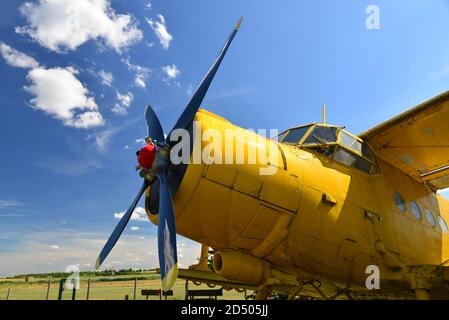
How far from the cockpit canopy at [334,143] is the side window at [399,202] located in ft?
2.66

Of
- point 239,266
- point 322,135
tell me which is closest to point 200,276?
point 239,266

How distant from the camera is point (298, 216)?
6125 mm

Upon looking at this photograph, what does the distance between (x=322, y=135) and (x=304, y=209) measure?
242 centimetres

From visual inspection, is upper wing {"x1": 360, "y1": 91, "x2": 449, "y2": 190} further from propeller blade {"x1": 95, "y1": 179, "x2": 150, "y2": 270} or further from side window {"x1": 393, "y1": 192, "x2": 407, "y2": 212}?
propeller blade {"x1": 95, "y1": 179, "x2": 150, "y2": 270}

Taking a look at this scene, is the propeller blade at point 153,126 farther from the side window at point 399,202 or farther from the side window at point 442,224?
the side window at point 442,224

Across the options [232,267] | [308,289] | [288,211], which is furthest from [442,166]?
[232,267]

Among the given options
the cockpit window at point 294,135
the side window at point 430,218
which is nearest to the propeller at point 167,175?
the cockpit window at point 294,135

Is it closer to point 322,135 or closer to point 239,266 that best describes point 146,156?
point 239,266

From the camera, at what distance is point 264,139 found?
6363mm

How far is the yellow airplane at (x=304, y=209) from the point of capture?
5.69 meters
